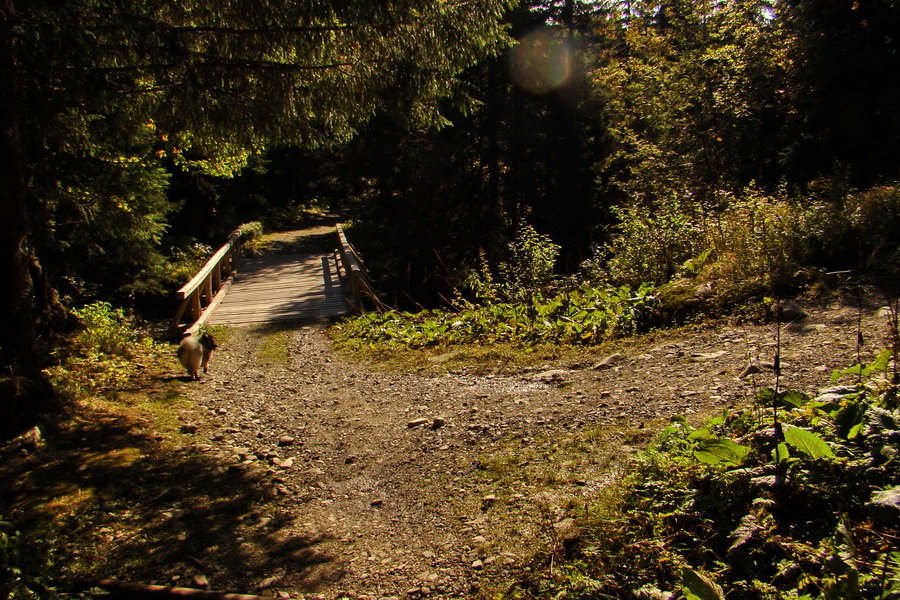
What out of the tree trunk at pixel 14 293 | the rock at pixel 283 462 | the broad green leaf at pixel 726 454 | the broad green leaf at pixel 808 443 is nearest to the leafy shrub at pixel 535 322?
the rock at pixel 283 462

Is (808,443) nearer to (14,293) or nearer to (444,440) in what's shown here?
(444,440)

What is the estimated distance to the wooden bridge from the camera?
1275 centimetres

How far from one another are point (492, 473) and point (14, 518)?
3283mm

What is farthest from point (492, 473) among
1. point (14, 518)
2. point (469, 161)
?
point (469, 161)

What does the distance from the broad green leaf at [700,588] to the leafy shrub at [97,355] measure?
637 centimetres

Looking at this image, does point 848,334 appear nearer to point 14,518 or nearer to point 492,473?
point 492,473

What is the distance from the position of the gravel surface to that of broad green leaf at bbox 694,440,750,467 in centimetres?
84

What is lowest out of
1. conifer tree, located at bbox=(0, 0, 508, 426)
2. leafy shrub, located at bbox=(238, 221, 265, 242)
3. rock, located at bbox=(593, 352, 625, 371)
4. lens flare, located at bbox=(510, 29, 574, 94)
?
rock, located at bbox=(593, 352, 625, 371)

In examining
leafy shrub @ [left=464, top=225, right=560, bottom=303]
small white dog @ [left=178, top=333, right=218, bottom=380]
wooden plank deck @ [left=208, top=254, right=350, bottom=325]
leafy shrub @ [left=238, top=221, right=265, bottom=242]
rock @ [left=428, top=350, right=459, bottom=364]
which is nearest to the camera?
small white dog @ [left=178, top=333, right=218, bottom=380]

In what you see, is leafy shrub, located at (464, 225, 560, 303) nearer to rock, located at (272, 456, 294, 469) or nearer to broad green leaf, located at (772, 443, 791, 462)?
rock, located at (272, 456, 294, 469)

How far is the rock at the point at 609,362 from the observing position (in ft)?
21.7

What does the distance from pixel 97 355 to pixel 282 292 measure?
780cm

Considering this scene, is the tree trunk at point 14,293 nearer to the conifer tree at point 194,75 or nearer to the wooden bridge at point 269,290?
the conifer tree at point 194,75

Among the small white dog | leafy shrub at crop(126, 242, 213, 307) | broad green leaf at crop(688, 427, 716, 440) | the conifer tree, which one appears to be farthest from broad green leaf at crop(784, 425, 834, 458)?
leafy shrub at crop(126, 242, 213, 307)
